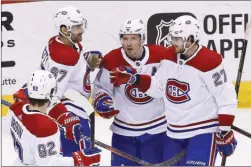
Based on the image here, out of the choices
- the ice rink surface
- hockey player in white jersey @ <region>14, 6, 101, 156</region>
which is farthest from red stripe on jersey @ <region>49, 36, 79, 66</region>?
the ice rink surface

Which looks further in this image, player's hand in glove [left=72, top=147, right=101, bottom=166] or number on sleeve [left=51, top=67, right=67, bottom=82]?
number on sleeve [left=51, top=67, right=67, bottom=82]

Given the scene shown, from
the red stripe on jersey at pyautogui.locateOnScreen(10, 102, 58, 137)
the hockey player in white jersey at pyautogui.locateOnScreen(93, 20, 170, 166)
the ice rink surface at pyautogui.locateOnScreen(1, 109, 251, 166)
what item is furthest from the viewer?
the ice rink surface at pyautogui.locateOnScreen(1, 109, 251, 166)

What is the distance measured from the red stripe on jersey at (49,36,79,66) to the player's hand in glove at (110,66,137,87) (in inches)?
8.9

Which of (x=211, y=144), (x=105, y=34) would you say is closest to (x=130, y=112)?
(x=211, y=144)

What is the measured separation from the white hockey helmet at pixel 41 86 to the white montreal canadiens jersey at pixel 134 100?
672 mm

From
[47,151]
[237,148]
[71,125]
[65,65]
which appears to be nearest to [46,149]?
[47,151]

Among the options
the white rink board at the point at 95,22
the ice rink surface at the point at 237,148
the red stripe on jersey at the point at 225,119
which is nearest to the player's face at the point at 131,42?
the red stripe on jersey at the point at 225,119

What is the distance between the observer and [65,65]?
4.12 metres

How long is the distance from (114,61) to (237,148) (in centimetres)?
147

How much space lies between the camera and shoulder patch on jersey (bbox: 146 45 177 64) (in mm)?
4070

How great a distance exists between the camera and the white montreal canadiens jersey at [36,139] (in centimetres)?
335

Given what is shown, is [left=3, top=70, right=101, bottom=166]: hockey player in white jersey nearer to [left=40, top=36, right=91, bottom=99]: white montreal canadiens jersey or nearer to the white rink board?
[left=40, top=36, right=91, bottom=99]: white montreal canadiens jersey

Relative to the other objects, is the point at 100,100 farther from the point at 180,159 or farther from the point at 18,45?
the point at 18,45

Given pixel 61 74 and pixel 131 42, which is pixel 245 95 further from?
pixel 61 74
